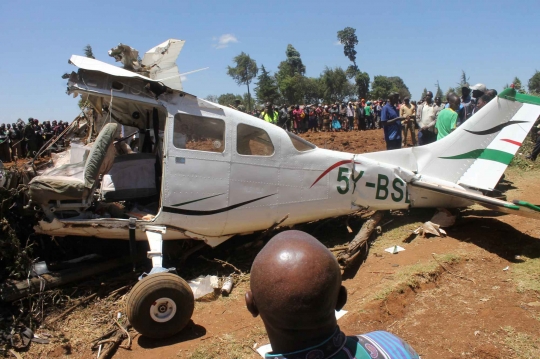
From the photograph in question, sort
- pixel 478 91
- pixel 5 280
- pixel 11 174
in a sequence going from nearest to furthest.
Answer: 1. pixel 5 280
2. pixel 11 174
3. pixel 478 91

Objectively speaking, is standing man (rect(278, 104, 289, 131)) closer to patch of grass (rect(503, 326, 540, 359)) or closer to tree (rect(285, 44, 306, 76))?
patch of grass (rect(503, 326, 540, 359))

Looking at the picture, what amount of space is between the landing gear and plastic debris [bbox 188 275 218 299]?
0.85 m

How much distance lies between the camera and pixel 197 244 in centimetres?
655

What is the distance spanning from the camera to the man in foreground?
1.36m

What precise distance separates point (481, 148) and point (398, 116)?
404cm

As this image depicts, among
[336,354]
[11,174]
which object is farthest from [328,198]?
[336,354]

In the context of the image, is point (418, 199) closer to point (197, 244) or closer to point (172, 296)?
point (197, 244)

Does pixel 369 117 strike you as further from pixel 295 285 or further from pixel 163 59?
pixel 295 285

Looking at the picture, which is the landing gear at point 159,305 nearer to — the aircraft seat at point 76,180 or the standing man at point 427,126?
the aircraft seat at point 76,180

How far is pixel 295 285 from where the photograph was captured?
4.45 feet

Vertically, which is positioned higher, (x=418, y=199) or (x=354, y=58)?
(x=354, y=58)

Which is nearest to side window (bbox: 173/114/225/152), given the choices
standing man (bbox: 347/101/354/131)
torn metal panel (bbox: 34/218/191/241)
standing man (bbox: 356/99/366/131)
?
torn metal panel (bbox: 34/218/191/241)

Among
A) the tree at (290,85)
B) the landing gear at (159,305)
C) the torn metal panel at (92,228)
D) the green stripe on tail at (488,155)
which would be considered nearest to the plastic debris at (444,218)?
the green stripe on tail at (488,155)

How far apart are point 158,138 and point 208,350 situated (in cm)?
349
